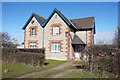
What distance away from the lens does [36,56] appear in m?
9.22

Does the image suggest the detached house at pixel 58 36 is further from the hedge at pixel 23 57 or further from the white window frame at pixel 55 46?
the hedge at pixel 23 57

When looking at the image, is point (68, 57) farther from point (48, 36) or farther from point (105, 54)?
point (105, 54)

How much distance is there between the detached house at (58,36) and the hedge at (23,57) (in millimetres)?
4416

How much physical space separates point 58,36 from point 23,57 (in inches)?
288

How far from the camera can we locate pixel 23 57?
10.1m

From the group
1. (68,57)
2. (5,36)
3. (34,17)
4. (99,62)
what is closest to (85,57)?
(99,62)

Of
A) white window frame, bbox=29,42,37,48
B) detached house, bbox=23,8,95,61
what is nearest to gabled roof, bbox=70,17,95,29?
detached house, bbox=23,8,95,61

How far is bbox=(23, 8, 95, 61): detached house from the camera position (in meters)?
14.8

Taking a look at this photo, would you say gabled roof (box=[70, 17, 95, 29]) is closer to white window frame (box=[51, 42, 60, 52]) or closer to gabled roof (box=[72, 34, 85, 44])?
gabled roof (box=[72, 34, 85, 44])

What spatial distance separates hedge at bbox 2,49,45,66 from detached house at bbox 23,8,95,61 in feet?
14.5

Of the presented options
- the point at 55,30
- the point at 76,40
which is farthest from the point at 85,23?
the point at 55,30

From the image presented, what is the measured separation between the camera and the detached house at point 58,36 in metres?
14.8

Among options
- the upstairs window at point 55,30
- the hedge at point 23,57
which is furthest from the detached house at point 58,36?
the hedge at point 23,57

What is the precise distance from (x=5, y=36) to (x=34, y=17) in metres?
21.8
